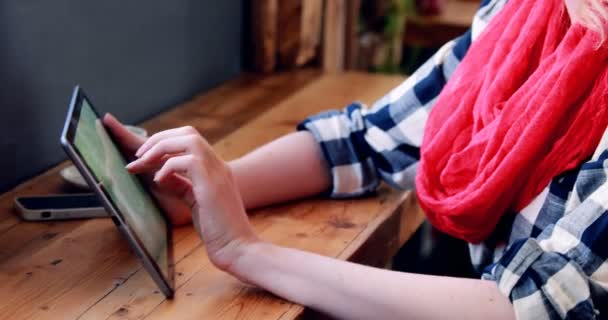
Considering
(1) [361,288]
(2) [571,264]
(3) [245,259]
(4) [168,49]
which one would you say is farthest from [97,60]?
(2) [571,264]

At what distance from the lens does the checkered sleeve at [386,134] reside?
4.24 ft

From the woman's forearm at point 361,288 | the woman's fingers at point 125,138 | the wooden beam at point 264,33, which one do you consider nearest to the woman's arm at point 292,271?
the woman's forearm at point 361,288

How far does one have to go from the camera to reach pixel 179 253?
1129 millimetres

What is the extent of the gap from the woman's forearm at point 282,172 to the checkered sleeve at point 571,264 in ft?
1.40

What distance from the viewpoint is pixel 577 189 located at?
0.93 meters

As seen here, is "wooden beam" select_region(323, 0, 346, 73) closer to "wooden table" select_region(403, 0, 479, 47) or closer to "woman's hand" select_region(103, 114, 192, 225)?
"wooden table" select_region(403, 0, 479, 47)

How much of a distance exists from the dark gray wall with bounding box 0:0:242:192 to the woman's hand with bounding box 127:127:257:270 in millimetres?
383

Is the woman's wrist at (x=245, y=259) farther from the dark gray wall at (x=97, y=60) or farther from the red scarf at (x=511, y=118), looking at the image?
the dark gray wall at (x=97, y=60)

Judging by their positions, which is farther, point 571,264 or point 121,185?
point 121,185

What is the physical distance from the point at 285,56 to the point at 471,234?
101cm

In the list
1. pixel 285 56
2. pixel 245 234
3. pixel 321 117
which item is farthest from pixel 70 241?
pixel 285 56

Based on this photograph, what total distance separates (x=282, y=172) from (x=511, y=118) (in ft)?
1.24

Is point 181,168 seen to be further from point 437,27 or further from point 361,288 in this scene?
point 437,27

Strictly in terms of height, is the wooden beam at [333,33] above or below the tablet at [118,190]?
below
